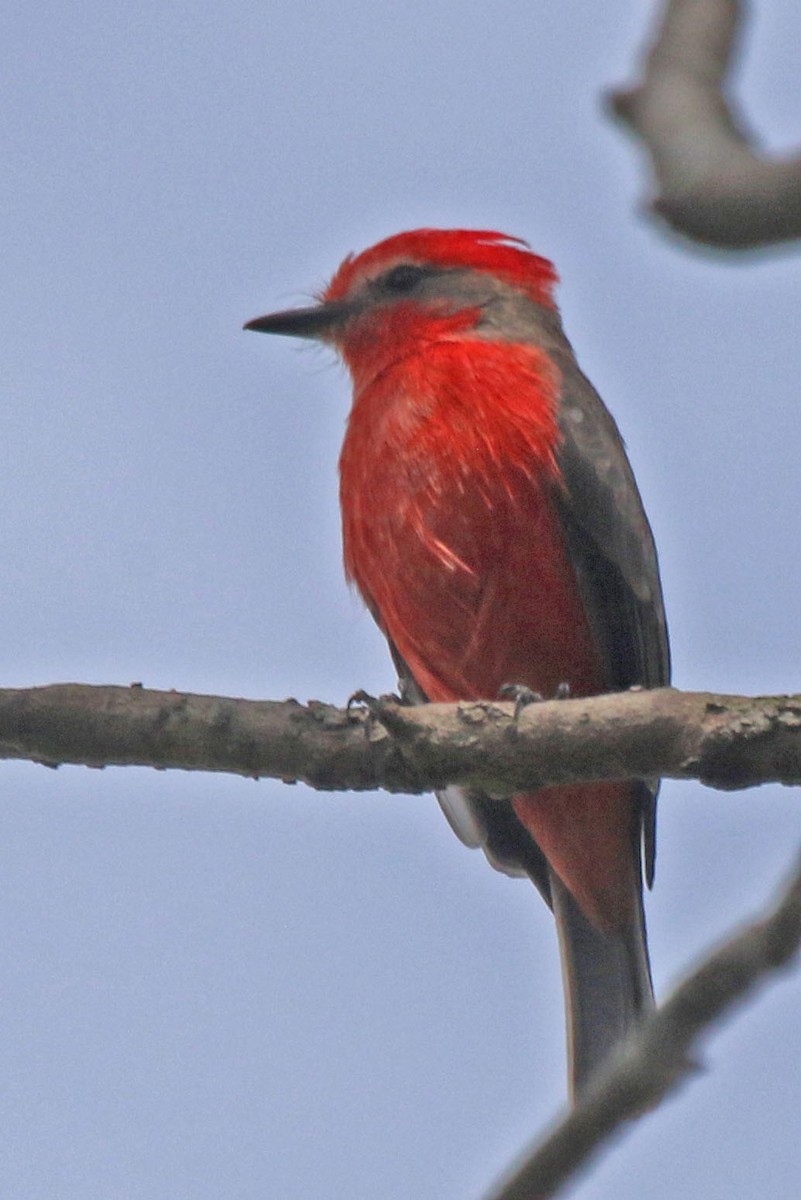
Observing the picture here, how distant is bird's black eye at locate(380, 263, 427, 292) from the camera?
769cm

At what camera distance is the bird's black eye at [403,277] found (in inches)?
303

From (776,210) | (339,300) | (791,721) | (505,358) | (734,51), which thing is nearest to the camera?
(776,210)

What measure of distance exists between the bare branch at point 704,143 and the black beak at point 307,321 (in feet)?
18.7

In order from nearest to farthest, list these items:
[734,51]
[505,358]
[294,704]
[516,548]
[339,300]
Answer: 1. [734,51]
2. [294,704]
3. [516,548]
4. [505,358]
5. [339,300]

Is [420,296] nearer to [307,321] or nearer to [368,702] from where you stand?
[307,321]

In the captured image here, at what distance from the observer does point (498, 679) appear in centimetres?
643

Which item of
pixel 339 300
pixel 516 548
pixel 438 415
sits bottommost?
pixel 516 548

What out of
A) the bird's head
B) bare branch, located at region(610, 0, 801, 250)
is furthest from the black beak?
bare branch, located at region(610, 0, 801, 250)

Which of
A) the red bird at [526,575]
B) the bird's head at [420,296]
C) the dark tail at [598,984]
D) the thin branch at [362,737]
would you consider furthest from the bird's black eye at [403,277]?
the thin branch at [362,737]

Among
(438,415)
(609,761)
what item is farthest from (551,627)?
(609,761)

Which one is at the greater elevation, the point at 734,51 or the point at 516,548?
the point at 516,548

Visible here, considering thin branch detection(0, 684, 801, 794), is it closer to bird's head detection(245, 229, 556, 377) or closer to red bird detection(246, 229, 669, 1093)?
red bird detection(246, 229, 669, 1093)

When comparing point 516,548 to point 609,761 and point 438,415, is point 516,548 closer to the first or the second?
point 438,415

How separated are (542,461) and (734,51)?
172 inches
